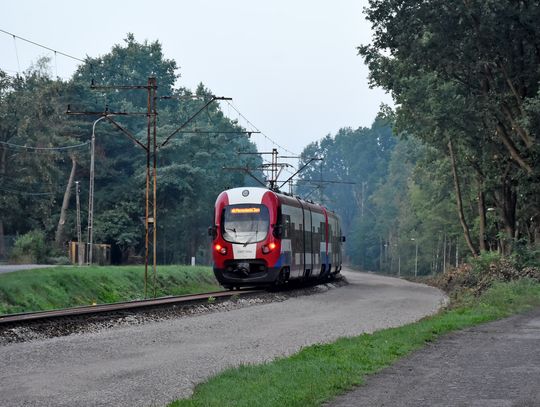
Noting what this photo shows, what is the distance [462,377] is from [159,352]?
6.49 meters

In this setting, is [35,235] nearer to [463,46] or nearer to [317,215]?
[317,215]

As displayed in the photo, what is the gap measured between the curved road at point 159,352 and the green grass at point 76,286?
6.81 metres

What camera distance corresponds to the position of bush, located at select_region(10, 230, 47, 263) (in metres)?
63.3

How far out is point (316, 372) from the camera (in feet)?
46.4

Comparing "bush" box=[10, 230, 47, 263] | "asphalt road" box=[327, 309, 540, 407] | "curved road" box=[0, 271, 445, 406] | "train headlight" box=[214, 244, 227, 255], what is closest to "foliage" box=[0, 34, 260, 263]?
"bush" box=[10, 230, 47, 263]

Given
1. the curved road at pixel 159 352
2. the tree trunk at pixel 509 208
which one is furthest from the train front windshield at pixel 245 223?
the tree trunk at pixel 509 208

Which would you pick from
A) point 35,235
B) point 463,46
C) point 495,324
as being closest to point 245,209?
point 463,46

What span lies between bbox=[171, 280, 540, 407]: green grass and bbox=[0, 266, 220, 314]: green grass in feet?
43.1

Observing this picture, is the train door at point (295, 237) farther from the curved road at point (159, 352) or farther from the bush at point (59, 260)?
the bush at point (59, 260)

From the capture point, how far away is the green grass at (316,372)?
11805mm

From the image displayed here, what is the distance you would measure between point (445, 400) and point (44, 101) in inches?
2875

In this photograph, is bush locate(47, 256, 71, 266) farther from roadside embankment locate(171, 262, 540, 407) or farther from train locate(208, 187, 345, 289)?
roadside embankment locate(171, 262, 540, 407)

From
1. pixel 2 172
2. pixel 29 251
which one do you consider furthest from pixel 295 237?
pixel 2 172

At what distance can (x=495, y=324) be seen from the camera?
23.2m
